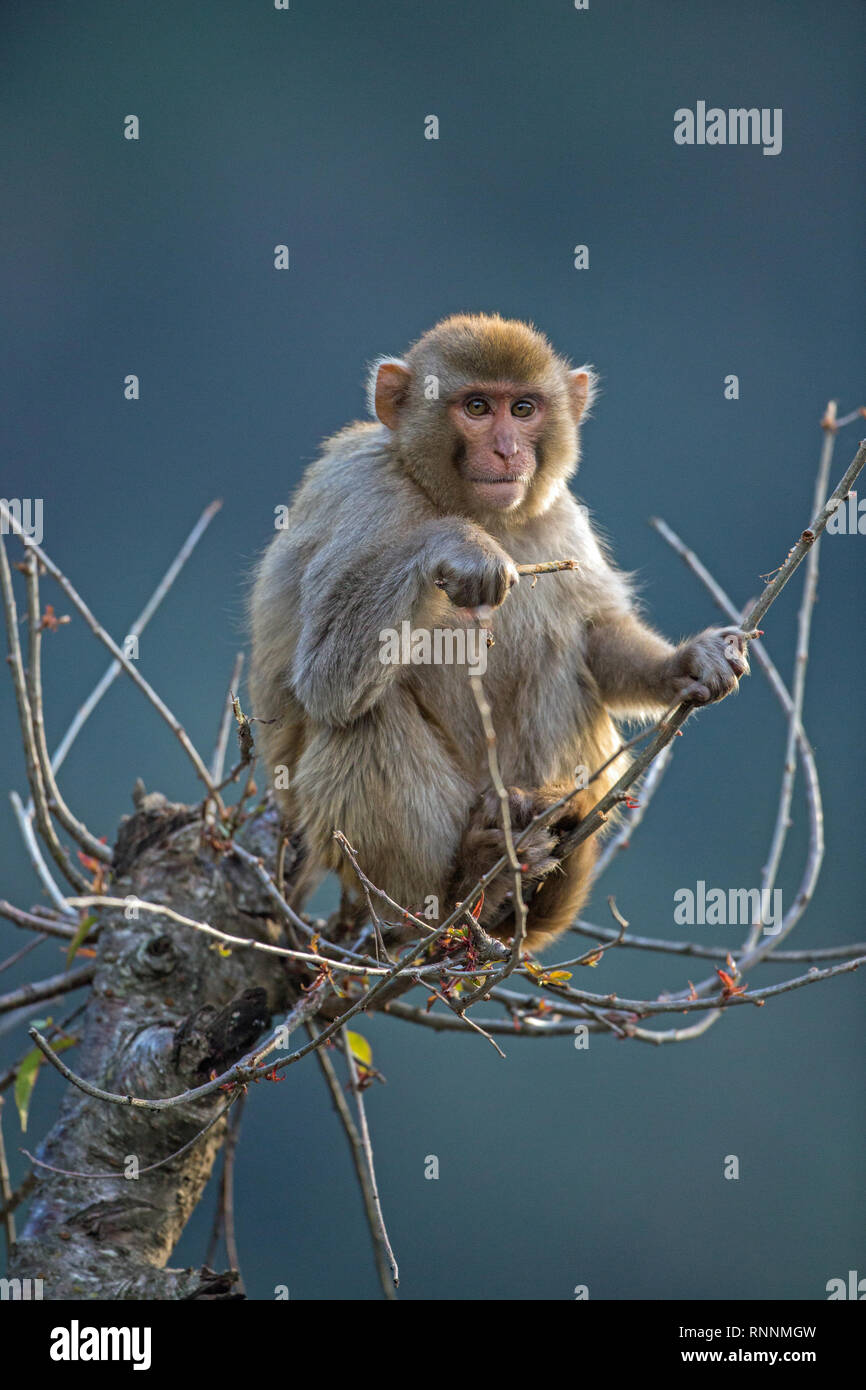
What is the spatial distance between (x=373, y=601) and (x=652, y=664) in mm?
855

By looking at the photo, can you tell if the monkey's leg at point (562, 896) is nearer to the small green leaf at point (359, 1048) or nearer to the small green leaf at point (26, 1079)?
the small green leaf at point (359, 1048)

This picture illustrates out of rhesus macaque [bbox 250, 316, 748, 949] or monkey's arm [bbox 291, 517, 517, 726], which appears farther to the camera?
rhesus macaque [bbox 250, 316, 748, 949]

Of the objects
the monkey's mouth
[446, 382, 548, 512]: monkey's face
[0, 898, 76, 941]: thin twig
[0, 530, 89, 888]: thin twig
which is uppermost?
[446, 382, 548, 512]: monkey's face

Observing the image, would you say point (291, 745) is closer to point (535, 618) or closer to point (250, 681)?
point (250, 681)

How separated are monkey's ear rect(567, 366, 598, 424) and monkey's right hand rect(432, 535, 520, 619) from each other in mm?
939

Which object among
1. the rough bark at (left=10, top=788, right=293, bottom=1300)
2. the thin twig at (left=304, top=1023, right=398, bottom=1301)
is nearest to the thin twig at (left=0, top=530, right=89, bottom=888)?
the rough bark at (left=10, top=788, right=293, bottom=1300)

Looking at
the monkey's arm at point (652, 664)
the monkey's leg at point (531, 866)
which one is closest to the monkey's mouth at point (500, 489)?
the monkey's arm at point (652, 664)

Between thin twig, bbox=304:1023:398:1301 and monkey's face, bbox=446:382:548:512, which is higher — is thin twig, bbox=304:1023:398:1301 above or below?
below

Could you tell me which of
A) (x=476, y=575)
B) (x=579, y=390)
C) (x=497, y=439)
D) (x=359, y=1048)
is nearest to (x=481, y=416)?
(x=497, y=439)

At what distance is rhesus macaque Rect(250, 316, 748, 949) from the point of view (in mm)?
3441

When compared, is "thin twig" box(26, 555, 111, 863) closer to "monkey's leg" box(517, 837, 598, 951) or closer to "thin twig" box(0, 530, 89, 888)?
"thin twig" box(0, 530, 89, 888)

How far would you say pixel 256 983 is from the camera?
374 centimetres
